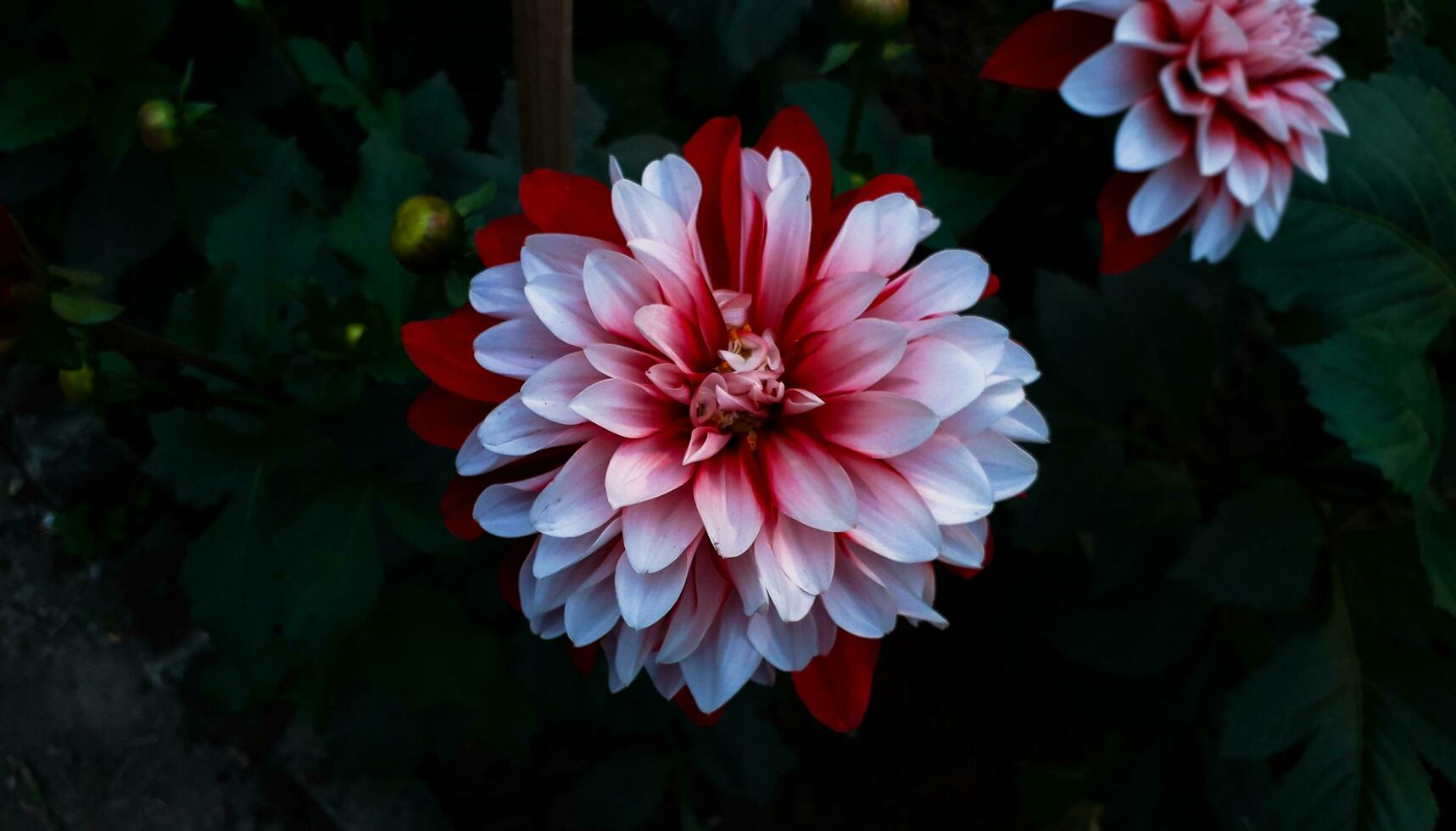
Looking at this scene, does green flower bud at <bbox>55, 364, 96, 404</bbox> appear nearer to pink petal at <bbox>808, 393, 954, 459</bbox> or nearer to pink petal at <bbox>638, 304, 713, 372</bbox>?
pink petal at <bbox>638, 304, 713, 372</bbox>

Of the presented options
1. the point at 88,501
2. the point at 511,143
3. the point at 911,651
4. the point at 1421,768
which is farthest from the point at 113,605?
the point at 1421,768

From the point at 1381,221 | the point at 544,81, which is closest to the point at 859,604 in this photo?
the point at 544,81

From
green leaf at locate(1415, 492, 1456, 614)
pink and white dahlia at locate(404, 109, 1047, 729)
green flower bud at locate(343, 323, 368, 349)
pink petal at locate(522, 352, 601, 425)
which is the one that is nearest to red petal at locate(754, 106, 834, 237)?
pink and white dahlia at locate(404, 109, 1047, 729)

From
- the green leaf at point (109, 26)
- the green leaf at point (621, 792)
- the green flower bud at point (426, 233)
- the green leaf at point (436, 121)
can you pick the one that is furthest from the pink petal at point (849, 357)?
the green leaf at point (109, 26)

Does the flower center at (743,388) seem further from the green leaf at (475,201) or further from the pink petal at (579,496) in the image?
the green leaf at (475,201)

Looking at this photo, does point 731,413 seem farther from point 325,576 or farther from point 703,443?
point 325,576

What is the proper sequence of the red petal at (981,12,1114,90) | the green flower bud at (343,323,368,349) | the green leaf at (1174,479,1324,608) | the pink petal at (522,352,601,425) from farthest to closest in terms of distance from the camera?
the green leaf at (1174,479,1324,608) < the green flower bud at (343,323,368,349) < the red petal at (981,12,1114,90) < the pink petal at (522,352,601,425)
